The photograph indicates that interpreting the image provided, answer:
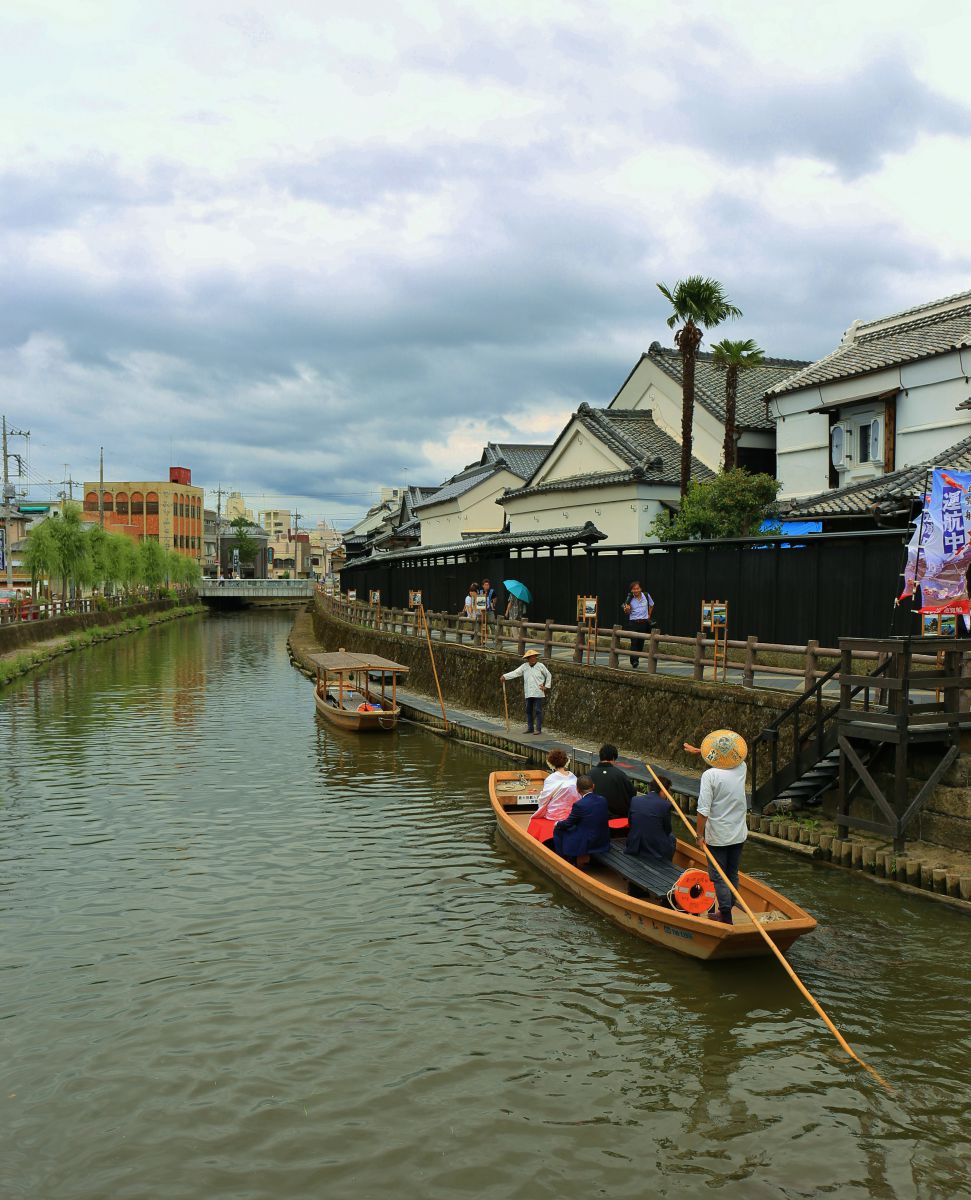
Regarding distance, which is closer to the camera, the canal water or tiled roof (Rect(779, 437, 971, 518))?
the canal water

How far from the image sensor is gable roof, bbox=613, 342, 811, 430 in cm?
3325

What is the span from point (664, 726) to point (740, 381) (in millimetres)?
21449

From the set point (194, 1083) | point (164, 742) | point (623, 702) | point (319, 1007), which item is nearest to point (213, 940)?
point (319, 1007)

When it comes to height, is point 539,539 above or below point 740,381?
below

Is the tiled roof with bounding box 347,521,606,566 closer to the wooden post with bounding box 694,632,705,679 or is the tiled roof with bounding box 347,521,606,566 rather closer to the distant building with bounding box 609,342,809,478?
the distant building with bounding box 609,342,809,478

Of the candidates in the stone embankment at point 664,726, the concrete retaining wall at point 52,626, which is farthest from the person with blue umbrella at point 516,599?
the concrete retaining wall at point 52,626

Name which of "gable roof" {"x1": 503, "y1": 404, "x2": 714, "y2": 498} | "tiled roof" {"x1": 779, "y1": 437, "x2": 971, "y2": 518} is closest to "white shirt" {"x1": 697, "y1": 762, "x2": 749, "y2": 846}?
"tiled roof" {"x1": 779, "y1": 437, "x2": 971, "y2": 518}

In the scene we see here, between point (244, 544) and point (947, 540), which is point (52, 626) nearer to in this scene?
point (947, 540)

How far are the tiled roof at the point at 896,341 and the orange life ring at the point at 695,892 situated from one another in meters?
18.3

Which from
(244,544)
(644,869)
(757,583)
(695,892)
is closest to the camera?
(695,892)

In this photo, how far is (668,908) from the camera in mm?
10383

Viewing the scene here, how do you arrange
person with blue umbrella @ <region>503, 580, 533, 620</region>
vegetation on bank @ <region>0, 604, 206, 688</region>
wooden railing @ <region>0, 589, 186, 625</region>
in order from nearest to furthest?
person with blue umbrella @ <region>503, 580, 533, 620</region>, vegetation on bank @ <region>0, 604, 206, 688</region>, wooden railing @ <region>0, 589, 186, 625</region>

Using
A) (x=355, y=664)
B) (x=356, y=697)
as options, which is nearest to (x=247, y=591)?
(x=356, y=697)

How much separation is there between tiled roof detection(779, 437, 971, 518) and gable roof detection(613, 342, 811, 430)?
320 inches
